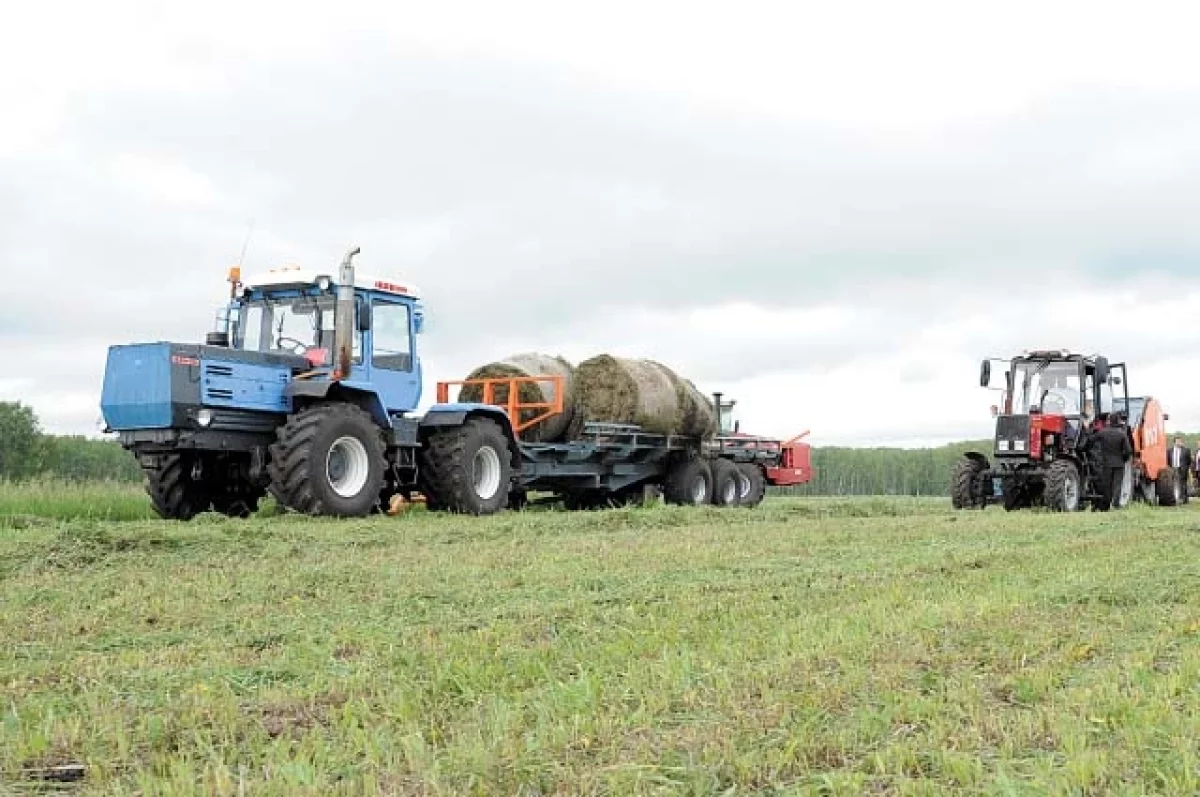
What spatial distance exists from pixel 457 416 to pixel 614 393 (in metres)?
3.45

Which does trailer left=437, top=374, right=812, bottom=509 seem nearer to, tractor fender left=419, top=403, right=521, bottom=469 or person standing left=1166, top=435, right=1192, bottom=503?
tractor fender left=419, top=403, right=521, bottom=469

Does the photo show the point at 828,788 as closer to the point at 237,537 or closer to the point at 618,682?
the point at 618,682

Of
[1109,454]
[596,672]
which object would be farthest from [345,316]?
[1109,454]

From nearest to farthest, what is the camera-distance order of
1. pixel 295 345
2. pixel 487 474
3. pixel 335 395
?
pixel 335 395 → pixel 295 345 → pixel 487 474

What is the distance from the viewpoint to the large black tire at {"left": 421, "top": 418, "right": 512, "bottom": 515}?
14.4 m

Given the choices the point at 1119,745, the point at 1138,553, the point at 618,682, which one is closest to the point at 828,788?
the point at 1119,745

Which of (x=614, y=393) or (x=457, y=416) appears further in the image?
(x=614, y=393)

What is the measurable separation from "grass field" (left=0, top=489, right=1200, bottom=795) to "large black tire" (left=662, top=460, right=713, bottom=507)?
9.07m

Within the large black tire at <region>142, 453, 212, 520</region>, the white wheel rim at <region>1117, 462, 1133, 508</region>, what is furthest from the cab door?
the white wheel rim at <region>1117, 462, 1133, 508</region>

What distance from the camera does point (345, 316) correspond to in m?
13.3

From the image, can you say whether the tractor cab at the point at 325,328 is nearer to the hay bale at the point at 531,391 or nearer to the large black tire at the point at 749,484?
the hay bale at the point at 531,391

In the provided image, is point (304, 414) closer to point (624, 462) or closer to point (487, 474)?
point (487, 474)

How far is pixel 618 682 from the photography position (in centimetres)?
474

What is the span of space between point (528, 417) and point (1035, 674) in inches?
496
